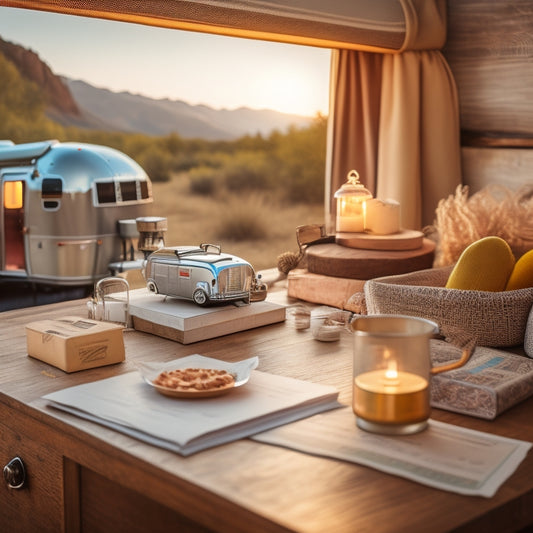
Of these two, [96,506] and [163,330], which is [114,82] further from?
[96,506]

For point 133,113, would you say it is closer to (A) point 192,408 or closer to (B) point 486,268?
(B) point 486,268

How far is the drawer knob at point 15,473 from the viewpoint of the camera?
1096 mm

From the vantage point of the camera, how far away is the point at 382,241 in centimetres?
176

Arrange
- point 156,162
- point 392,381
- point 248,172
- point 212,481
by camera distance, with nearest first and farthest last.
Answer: point 212,481 → point 392,381 → point 156,162 → point 248,172

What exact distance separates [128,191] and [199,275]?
170 centimetres

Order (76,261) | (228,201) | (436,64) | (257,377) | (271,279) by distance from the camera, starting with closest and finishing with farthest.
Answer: (257,377) → (271,279) → (436,64) → (76,261) → (228,201)

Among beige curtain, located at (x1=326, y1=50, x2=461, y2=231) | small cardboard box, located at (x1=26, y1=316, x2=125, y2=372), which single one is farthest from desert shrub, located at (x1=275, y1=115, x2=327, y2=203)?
small cardboard box, located at (x1=26, y1=316, x2=125, y2=372)

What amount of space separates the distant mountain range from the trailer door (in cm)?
169

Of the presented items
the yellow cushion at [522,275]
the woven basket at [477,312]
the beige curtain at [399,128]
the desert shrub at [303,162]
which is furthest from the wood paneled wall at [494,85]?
the desert shrub at [303,162]

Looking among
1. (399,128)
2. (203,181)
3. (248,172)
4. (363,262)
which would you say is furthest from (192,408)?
(248,172)

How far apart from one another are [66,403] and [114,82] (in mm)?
3831

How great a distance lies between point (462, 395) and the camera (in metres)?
1.00

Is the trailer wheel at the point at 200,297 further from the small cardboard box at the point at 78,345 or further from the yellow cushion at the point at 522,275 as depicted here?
the yellow cushion at the point at 522,275

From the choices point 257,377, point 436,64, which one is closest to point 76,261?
point 436,64
